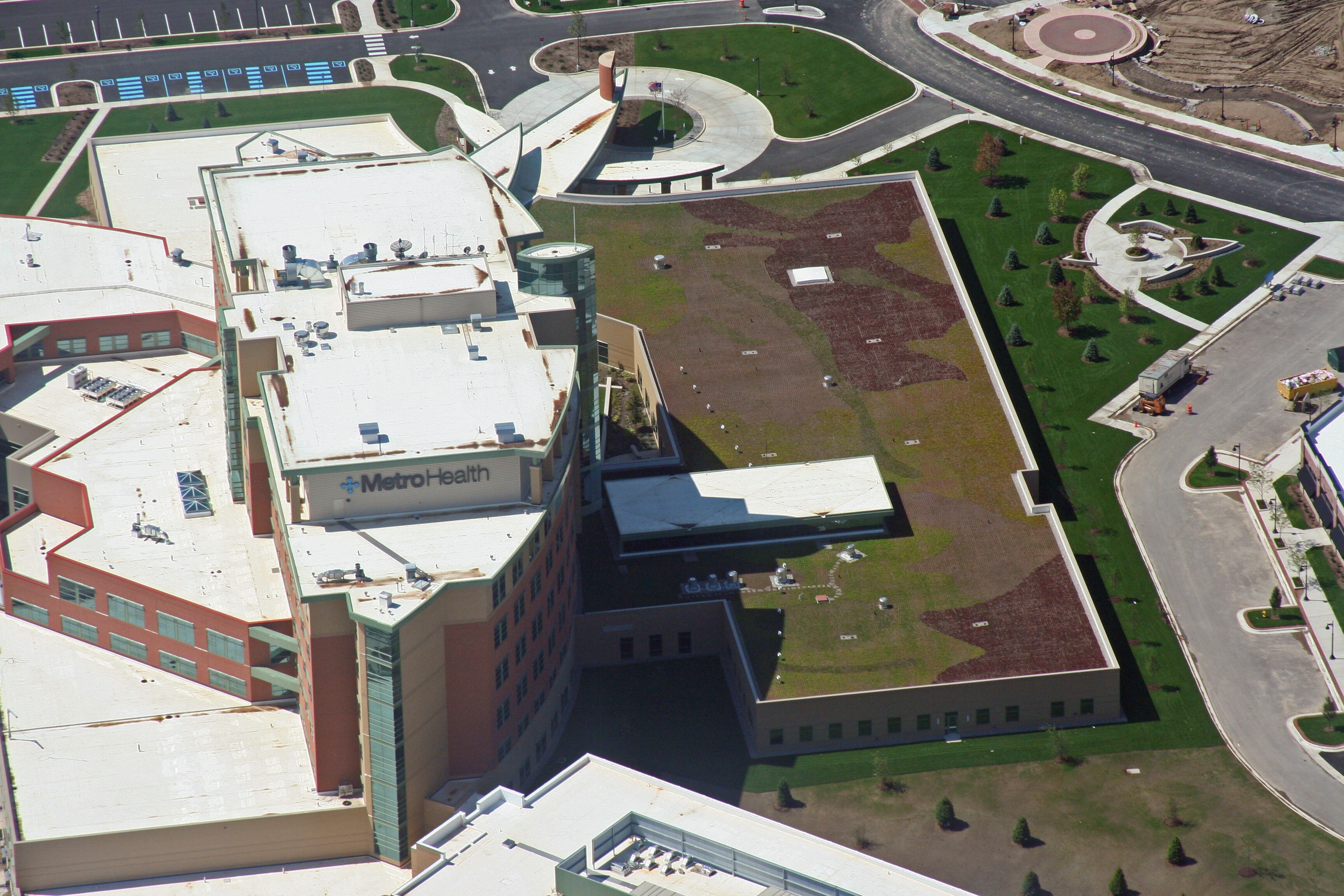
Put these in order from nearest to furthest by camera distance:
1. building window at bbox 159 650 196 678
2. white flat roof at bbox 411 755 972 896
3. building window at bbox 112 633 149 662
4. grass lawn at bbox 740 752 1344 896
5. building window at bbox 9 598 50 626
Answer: white flat roof at bbox 411 755 972 896
grass lawn at bbox 740 752 1344 896
building window at bbox 159 650 196 678
building window at bbox 112 633 149 662
building window at bbox 9 598 50 626

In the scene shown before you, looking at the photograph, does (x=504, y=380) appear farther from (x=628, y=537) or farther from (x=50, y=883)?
(x=50, y=883)

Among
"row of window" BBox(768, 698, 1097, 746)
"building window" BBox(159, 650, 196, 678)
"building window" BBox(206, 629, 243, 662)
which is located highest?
"building window" BBox(206, 629, 243, 662)

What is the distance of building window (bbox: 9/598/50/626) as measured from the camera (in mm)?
191000

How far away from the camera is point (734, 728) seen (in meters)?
186

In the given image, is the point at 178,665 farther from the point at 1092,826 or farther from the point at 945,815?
the point at 1092,826

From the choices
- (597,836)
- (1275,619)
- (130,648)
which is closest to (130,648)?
(130,648)

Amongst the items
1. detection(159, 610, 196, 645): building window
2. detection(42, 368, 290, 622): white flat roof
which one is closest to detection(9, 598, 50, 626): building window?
detection(42, 368, 290, 622): white flat roof

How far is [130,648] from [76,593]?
6945 mm

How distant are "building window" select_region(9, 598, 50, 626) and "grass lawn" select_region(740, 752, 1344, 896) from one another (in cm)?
6424

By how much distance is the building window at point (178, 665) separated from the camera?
184375mm

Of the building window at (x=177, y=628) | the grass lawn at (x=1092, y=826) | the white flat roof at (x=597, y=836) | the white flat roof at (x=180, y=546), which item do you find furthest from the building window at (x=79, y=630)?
the grass lawn at (x=1092, y=826)

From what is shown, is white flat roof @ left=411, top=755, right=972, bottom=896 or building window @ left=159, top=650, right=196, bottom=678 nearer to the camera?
white flat roof @ left=411, top=755, right=972, bottom=896

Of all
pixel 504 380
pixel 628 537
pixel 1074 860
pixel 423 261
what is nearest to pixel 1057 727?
pixel 1074 860

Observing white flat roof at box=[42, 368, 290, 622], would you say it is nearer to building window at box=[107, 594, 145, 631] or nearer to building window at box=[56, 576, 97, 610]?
building window at box=[107, 594, 145, 631]
